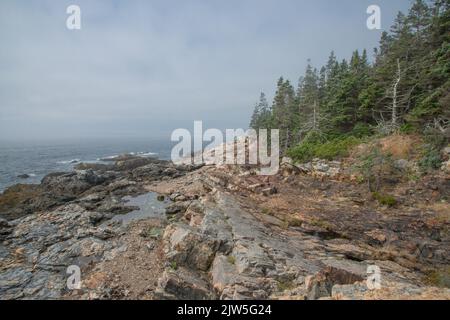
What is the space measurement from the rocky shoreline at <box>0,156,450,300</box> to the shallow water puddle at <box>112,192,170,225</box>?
2.34ft

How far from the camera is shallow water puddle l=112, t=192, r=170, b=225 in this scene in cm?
1820

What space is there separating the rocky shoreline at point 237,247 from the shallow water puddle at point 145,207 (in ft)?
2.34

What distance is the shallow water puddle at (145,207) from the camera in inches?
717

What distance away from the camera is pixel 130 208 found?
2030 cm

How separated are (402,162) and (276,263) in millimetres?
18941
